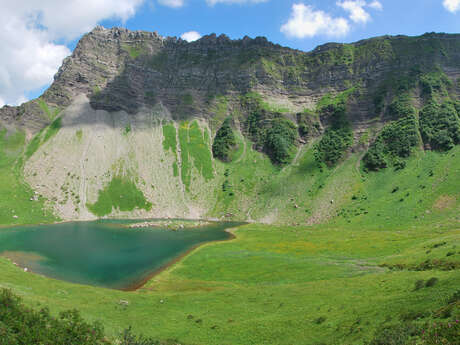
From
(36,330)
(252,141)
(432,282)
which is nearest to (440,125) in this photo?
(252,141)

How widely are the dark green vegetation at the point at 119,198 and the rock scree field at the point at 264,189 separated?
73cm

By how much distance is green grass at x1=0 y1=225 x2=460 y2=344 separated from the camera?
893 inches

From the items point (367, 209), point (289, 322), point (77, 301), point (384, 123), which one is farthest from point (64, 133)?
point (384, 123)

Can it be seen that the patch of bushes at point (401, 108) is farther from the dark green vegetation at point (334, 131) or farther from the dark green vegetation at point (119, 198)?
the dark green vegetation at point (119, 198)

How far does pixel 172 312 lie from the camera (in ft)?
108

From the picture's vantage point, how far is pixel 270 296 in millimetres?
35719

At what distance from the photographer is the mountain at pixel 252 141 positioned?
118438 mm

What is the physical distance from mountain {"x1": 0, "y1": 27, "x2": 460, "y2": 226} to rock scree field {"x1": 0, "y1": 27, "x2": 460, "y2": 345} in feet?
2.84

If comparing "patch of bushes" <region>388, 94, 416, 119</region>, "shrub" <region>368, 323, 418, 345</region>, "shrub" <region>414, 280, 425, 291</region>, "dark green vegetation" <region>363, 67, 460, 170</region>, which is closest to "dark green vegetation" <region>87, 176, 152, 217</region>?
"dark green vegetation" <region>363, 67, 460, 170</region>

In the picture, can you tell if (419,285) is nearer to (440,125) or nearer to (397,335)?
(397,335)

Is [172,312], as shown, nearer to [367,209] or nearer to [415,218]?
[415,218]

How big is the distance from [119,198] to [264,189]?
233 ft

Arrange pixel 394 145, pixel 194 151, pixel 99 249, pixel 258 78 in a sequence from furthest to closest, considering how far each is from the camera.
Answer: pixel 258 78
pixel 194 151
pixel 394 145
pixel 99 249

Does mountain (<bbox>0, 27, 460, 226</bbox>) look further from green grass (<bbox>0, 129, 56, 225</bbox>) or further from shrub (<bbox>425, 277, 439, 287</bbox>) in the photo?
shrub (<bbox>425, 277, 439, 287</bbox>)
